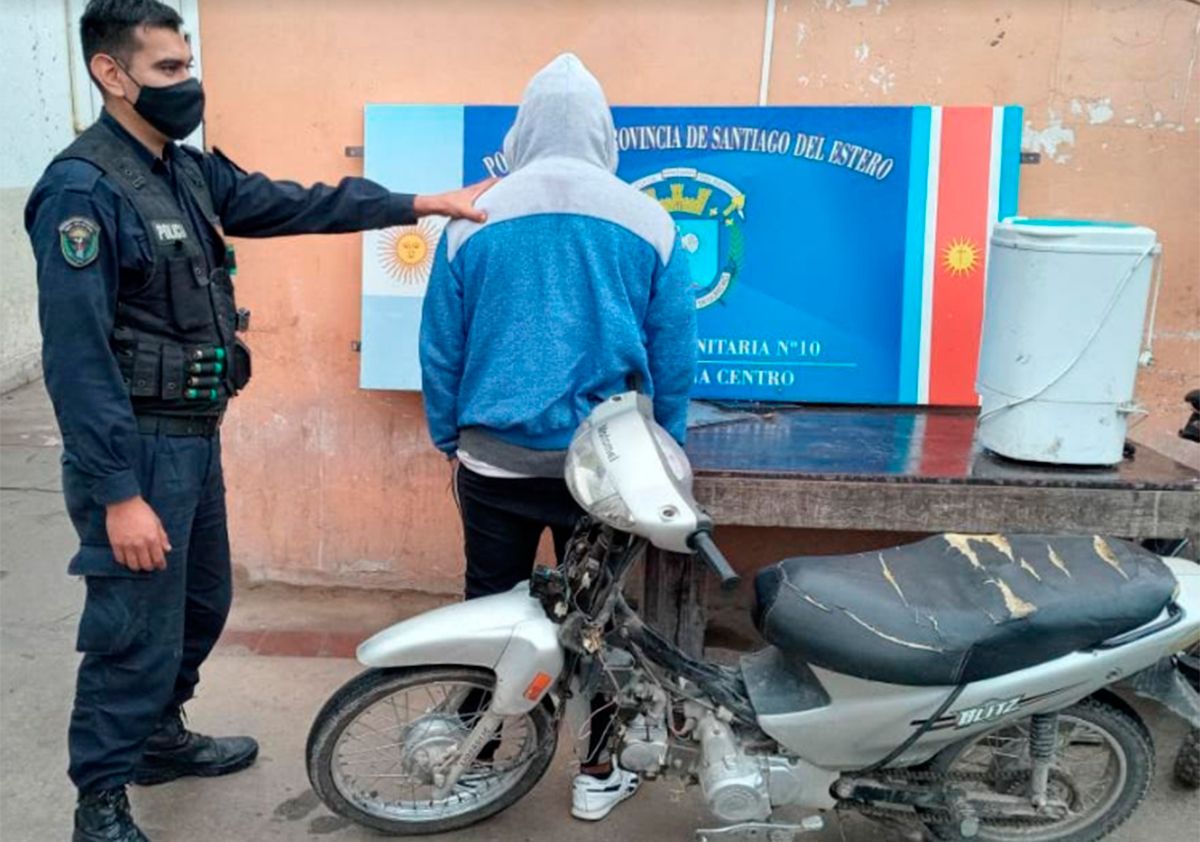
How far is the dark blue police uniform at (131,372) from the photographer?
2.43 m

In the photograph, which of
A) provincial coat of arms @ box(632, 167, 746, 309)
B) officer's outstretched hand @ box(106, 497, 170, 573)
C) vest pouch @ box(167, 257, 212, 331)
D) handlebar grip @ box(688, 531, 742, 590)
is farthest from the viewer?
provincial coat of arms @ box(632, 167, 746, 309)

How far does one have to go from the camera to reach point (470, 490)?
288 centimetres

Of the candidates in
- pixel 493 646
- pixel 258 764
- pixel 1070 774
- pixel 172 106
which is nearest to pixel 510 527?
pixel 493 646

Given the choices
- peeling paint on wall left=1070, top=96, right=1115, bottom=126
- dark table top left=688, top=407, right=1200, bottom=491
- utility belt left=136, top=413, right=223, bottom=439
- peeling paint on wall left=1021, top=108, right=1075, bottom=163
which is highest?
peeling paint on wall left=1070, top=96, right=1115, bottom=126

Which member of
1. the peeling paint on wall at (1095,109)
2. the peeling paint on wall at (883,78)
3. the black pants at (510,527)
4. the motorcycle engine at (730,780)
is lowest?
the motorcycle engine at (730,780)

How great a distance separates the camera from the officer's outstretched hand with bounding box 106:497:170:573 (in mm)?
2494

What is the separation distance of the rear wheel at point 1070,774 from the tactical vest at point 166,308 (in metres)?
2.01

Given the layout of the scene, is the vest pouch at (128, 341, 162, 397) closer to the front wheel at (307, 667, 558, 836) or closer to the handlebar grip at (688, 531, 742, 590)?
the front wheel at (307, 667, 558, 836)

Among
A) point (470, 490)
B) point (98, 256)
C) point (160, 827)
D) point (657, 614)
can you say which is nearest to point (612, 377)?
point (470, 490)

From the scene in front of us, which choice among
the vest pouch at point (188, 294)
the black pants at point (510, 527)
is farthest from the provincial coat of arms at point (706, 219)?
the vest pouch at point (188, 294)

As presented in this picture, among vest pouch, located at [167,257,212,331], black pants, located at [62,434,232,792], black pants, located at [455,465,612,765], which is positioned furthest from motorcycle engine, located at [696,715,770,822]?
vest pouch, located at [167,257,212,331]

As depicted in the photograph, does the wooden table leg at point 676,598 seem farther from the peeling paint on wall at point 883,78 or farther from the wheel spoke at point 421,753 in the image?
the peeling paint on wall at point 883,78

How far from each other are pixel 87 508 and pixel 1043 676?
219 centimetres

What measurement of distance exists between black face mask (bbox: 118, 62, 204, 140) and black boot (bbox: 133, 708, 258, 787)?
1.59 meters
